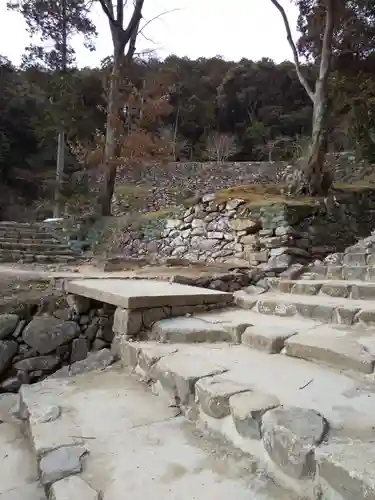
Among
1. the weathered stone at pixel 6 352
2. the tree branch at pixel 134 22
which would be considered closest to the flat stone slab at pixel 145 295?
the weathered stone at pixel 6 352

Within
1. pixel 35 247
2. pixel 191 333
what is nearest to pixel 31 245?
pixel 35 247

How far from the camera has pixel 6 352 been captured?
303 cm

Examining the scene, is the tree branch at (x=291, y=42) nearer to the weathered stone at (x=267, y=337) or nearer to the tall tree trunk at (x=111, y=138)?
the tall tree trunk at (x=111, y=138)

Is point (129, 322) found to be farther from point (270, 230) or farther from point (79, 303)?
point (270, 230)

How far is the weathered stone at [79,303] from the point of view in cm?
338

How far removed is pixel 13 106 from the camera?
1758cm

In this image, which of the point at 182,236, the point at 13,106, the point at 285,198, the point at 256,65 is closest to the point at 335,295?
the point at 285,198

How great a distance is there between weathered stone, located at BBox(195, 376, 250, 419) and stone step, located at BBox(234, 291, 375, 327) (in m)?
1.18

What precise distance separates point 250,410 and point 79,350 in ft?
6.52

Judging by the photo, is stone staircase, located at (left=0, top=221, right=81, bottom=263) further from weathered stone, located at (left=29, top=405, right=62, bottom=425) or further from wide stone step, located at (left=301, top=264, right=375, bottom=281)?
weathered stone, located at (left=29, top=405, right=62, bottom=425)

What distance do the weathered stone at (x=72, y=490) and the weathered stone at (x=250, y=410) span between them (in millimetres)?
574

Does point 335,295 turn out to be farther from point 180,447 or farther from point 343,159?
point 343,159

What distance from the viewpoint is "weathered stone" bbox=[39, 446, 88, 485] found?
1.55 meters

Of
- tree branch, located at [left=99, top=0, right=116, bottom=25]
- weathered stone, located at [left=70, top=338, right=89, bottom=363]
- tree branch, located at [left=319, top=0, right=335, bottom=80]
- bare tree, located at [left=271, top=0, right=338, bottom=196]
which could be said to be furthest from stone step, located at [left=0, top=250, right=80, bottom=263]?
tree branch, located at [left=99, top=0, right=116, bottom=25]
